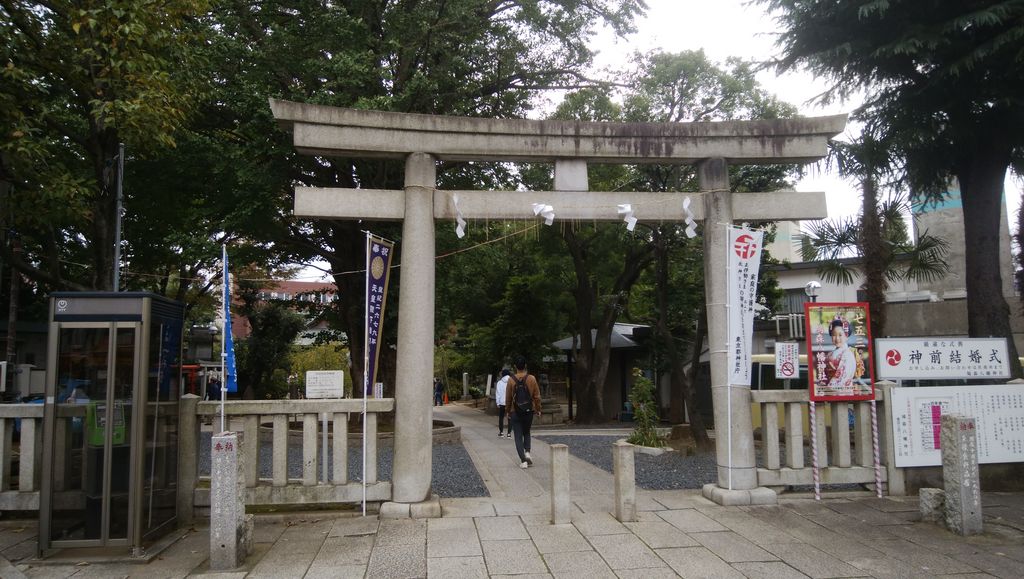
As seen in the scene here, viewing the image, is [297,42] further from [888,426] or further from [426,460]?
[888,426]

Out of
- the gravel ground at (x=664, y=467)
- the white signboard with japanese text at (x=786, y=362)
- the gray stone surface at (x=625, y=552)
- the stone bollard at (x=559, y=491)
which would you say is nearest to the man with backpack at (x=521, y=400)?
the gravel ground at (x=664, y=467)

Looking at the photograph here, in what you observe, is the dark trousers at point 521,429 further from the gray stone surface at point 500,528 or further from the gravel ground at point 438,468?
the gray stone surface at point 500,528

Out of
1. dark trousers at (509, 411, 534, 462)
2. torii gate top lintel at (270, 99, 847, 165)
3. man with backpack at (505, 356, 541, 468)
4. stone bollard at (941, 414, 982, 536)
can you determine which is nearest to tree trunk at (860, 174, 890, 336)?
torii gate top lintel at (270, 99, 847, 165)

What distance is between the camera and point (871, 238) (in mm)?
13102

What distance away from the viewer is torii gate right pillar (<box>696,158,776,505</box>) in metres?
8.09

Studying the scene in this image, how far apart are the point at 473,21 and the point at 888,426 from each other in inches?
452

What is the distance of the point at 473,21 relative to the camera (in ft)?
47.5

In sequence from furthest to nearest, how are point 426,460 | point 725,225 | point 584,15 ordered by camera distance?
point 584,15
point 725,225
point 426,460

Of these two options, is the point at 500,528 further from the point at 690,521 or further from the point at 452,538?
the point at 690,521

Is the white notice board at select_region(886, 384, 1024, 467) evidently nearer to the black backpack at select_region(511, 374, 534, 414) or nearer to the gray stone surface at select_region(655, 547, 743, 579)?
the gray stone surface at select_region(655, 547, 743, 579)

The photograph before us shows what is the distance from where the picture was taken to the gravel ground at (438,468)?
935cm

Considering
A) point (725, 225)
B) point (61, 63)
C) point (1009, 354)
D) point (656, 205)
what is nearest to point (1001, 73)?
point (1009, 354)

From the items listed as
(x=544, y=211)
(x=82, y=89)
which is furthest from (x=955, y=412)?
(x=82, y=89)

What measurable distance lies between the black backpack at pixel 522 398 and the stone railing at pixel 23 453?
6.35m
